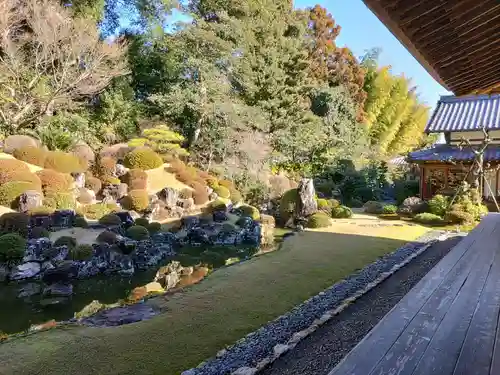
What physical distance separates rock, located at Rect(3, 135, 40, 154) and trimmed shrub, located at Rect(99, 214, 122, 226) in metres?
3.55

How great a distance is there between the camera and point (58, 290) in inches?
218

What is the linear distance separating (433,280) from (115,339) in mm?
3036

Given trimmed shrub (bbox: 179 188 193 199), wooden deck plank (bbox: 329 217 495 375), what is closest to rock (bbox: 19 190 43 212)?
trimmed shrub (bbox: 179 188 193 199)

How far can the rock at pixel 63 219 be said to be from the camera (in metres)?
8.03

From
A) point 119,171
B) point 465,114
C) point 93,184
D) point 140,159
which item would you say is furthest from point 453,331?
point 465,114

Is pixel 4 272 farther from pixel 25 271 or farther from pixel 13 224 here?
pixel 13 224

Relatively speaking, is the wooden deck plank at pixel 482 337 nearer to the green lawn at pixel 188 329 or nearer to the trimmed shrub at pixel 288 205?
the green lawn at pixel 188 329

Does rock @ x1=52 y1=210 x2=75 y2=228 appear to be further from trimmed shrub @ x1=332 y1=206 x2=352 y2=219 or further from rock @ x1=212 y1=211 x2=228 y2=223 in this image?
trimmed shrub @ x1=332 y1=206 x2=352 y2=219

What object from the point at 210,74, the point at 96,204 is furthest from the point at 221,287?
the point at 210,74

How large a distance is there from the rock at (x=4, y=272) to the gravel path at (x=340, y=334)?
5.10m

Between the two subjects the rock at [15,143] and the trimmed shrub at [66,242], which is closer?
the trimmed shrub at [66,242]

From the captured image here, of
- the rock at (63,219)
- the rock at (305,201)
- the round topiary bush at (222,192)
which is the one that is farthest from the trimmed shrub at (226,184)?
the rock at (63,219)

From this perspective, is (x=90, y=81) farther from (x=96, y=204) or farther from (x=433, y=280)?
(x=433, y=280)

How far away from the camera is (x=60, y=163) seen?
32.7 feet
